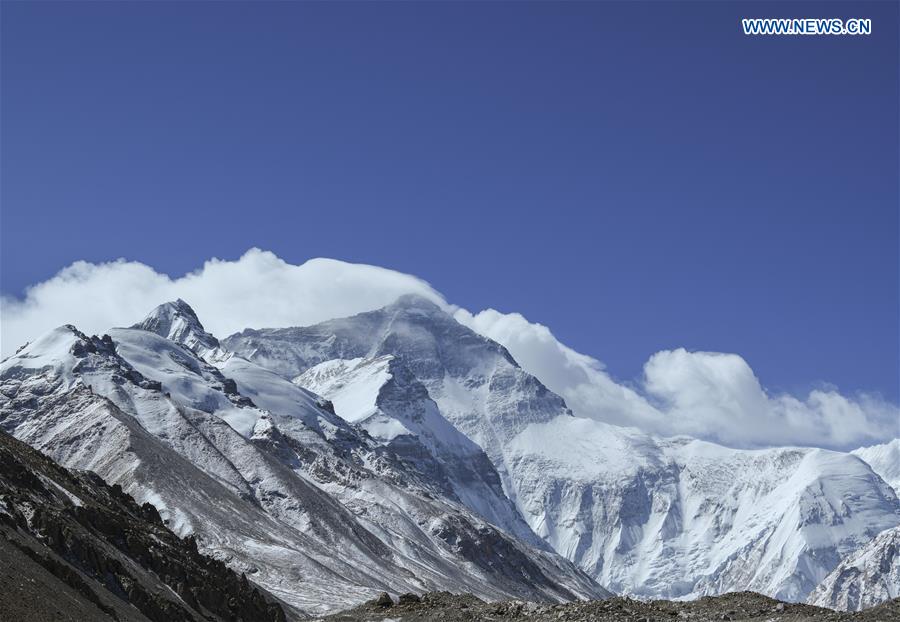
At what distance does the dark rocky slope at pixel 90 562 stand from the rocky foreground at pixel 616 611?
58.2 feet

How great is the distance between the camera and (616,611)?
7238 cm

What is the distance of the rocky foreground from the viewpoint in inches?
2689

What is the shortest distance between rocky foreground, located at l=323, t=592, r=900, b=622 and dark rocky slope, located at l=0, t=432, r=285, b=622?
17.7 meters

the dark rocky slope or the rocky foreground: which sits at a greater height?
the rocky foreground

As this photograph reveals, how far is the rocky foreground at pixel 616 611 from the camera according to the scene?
Answer: 2689 inches

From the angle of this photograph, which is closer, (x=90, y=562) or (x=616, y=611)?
(x=616, y=611)

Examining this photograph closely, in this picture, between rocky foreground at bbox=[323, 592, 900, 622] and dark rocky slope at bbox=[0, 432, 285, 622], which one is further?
dark rocky slope at bbox=[0, 432, 285, 622]

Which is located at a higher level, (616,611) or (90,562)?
(616,611)

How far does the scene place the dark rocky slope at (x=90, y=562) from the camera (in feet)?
259

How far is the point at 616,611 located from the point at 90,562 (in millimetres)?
44073

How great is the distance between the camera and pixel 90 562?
96.8m

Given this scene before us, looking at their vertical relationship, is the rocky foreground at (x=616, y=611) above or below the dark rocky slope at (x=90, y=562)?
above

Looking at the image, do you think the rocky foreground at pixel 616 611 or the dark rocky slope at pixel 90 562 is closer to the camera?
the rocky foreground at pixel 616 611

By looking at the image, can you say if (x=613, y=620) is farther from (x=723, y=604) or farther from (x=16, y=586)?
(x=16, y=586)
